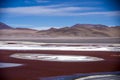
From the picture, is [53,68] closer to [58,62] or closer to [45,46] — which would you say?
[58,62]

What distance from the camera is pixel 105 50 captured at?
190 inches

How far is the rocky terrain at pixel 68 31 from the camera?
475 centimetres

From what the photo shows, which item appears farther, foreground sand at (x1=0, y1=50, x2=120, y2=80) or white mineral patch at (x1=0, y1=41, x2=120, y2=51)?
white mineral patch at (x1=0, y1=41, x2=120, y2=51)

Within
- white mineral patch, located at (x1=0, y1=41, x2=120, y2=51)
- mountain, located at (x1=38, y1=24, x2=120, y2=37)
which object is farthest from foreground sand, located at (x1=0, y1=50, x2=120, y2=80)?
mountain, located at (x1=38, y1=24, x2=120, y2=37)

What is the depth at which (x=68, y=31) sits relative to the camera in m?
4.80

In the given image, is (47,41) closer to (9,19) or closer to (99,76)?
(9,19)

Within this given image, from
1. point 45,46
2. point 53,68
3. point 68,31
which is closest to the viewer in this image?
point 53,68

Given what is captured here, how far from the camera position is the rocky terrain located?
15.6 feet

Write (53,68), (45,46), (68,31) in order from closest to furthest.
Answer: (53,68), (68,31), (45,46)

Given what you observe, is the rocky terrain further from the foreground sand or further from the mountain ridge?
the foreground sand

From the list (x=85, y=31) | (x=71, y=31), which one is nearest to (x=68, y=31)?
(x=71, y=31)

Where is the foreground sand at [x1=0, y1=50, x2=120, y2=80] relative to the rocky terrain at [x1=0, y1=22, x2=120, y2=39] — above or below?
below

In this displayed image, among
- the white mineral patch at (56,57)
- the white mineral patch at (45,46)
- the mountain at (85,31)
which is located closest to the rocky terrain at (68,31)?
the mountain at (85,31)

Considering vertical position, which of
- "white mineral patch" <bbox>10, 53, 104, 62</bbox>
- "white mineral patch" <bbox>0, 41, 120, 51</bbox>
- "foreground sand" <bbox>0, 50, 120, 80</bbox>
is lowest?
"foreground sand" <bbox>0, 50, 120, 80</bbox>
